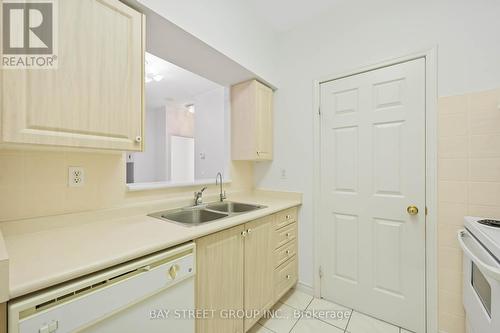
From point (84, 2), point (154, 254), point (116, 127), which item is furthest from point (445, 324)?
point (84, 2)

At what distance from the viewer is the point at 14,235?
40.4 inches

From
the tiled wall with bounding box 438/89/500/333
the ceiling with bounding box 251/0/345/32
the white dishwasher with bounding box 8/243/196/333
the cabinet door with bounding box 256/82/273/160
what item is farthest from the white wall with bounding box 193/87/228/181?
the tiled wall with bounding box 438/89/500/333

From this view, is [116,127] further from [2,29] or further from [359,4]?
[359,4]

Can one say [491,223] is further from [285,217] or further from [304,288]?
[304,288]

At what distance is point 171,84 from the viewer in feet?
11.1

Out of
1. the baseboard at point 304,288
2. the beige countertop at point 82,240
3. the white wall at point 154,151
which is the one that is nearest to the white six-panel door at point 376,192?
the baseboard at point 304,288

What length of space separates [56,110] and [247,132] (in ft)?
4.94

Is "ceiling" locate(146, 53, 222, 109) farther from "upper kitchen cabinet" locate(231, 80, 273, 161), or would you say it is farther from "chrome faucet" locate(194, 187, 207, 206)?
"chrome faucet" locate(194, 187, 207, 206)

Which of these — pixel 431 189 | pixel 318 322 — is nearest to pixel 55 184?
pixel 318 322

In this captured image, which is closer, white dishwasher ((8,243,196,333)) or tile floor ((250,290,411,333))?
white dishwasher ((8,243,196,333))

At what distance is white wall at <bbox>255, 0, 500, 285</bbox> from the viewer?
4.55 ft

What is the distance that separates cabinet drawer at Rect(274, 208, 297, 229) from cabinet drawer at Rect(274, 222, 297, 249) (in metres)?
0.04

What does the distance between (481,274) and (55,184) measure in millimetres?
2345

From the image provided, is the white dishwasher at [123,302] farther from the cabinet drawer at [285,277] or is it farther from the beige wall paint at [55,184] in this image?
the cabinet drawer at [285,277]
